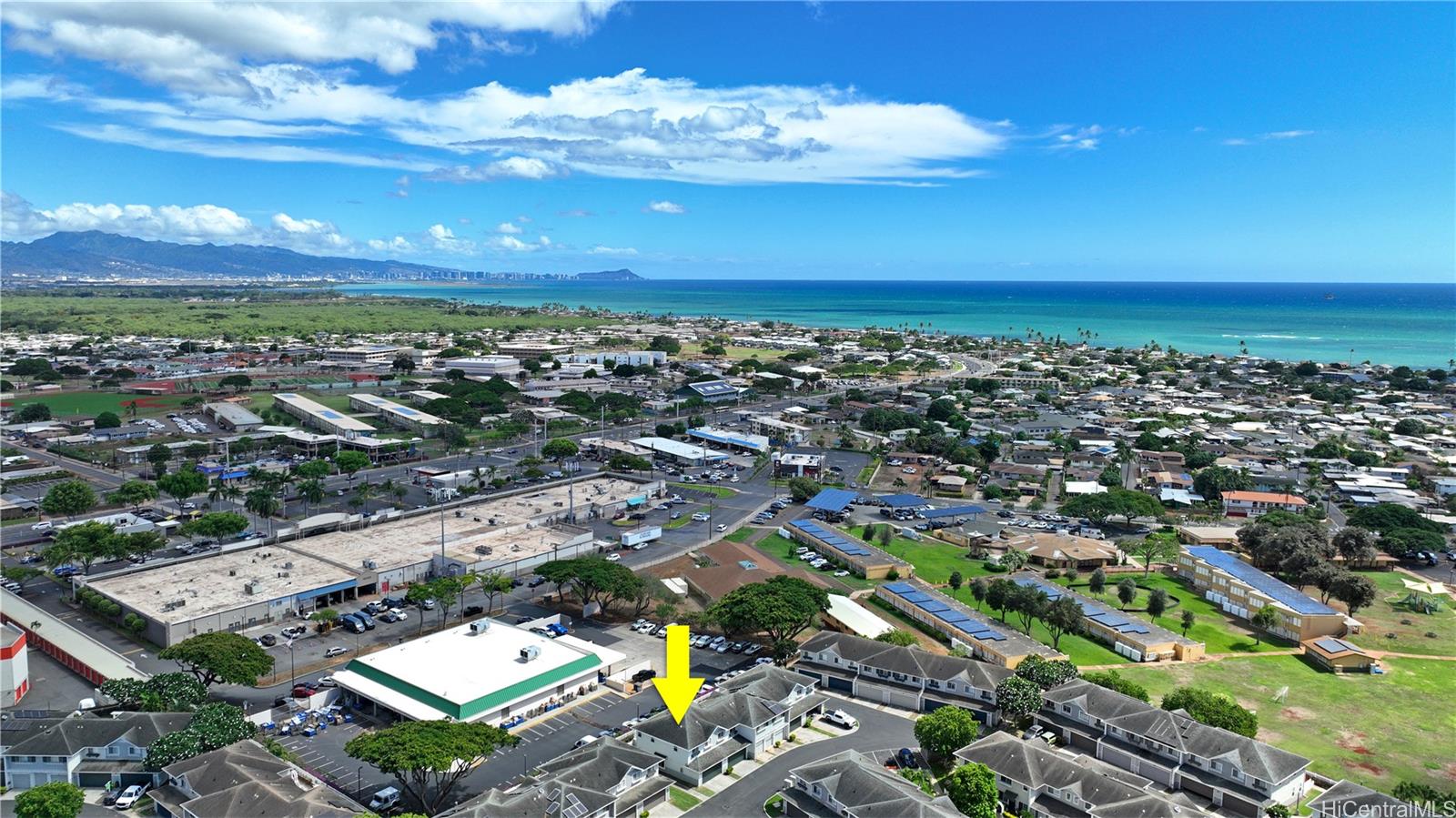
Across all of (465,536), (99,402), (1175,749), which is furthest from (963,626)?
(99,402)

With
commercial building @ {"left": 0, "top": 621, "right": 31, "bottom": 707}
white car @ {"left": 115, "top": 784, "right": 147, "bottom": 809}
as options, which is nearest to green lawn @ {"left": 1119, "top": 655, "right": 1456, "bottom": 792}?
white car @ {"left": 115, "top": 784, "right": 147, "bottom": 809}

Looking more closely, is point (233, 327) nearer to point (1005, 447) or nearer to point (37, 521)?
point (37, 521)

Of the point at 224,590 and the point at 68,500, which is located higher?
the point at 68,500

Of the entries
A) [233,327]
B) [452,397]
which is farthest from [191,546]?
[233,327]

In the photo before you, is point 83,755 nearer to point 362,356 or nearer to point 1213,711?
point 1213,711

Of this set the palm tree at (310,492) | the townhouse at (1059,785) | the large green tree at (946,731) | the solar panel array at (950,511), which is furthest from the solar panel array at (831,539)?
the palm tree at (310,492)

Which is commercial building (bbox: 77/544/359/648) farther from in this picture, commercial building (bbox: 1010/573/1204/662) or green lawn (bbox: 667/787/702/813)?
commercial building (bbox: 1010/573/1204/662)
